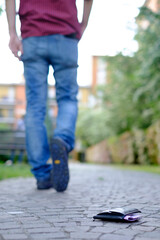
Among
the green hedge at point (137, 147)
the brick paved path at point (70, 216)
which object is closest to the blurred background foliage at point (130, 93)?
the green hedge at point (137, 147)

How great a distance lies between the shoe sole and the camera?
3.15 meters

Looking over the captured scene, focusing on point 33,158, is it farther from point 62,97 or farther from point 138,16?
point 138,16

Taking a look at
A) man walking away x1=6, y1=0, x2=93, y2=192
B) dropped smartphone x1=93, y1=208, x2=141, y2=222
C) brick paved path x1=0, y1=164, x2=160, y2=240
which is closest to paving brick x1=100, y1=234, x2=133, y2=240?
brick paved path x1=0, y1=164, x2=160, y2=240

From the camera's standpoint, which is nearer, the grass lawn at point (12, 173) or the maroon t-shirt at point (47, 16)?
the maroon t-shirt at point (47, 16)

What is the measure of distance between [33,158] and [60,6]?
1263 mm

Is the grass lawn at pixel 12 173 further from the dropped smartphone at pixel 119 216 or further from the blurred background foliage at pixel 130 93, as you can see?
the blurred background foliage at pixel 130 93

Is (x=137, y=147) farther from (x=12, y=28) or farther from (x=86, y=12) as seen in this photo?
(x=12, y=28)

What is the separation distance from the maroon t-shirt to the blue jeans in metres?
0.06

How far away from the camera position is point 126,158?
16.5 m

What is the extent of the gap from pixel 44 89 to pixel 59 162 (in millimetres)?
690

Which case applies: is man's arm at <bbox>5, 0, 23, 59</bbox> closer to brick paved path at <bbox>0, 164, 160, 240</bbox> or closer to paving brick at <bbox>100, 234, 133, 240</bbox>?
brick paved path at <bbox>0, 164, 160, 240</bbox>

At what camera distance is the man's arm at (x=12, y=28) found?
342cm

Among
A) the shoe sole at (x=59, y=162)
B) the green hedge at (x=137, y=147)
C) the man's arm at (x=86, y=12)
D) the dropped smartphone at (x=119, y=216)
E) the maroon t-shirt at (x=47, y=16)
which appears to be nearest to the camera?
the dropped smartphone at (x=119, y=216)

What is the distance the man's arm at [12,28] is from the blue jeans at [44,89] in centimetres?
6
